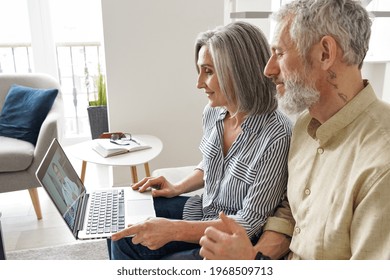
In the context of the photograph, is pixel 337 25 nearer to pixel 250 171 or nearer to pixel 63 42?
pixel 250 171

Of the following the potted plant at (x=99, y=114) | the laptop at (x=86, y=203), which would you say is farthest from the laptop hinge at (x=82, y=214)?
the potted plant at (x=99, y=114)

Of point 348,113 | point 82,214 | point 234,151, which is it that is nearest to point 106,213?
point 82,214

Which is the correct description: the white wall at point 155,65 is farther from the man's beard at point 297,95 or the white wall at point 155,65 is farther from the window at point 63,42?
the man's beard at point 297,95

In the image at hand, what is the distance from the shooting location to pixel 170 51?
2557 mm

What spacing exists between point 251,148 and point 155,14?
1556mm

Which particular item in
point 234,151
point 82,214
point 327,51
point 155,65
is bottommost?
point 82,214

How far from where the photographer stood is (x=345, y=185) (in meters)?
0.89

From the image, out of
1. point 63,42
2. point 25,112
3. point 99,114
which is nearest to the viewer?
point 25,112

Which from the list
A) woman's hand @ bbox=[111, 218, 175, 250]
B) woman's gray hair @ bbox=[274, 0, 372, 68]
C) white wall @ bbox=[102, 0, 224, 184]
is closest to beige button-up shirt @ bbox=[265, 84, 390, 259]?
woman's gray hair @ bbox=[274, 0, 372, 68]

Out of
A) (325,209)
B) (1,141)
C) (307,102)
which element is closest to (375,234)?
(325,209)

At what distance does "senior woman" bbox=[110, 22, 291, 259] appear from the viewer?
3.78ft

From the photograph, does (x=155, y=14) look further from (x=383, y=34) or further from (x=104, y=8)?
(x=383, y=34)

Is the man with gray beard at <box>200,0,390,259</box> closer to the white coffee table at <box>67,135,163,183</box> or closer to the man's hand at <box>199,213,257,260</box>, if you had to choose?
the man's hand at <box>199,213,257,260</box>

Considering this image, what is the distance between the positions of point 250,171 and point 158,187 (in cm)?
46
